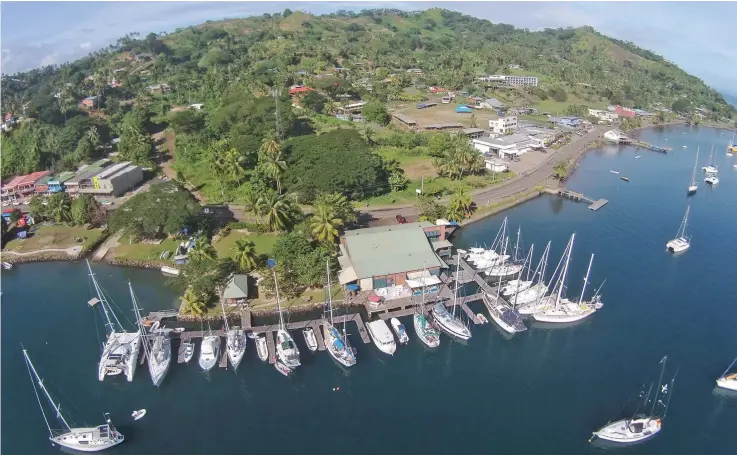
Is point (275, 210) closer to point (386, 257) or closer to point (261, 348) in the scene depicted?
point (386, 257)

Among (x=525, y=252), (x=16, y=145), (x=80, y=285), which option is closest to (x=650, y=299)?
(x=525, y=252)

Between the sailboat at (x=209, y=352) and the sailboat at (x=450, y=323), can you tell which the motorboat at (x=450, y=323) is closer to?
the sailboat at (x=450, y=323)

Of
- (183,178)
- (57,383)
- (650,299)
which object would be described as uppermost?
(183,178)

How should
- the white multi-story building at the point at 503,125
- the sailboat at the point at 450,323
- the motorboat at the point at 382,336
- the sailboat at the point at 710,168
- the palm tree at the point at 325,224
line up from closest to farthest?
the motorboat at the point at 382,336 → the sailboat at the point at 450,323 → the palm tree at the point at 325,224 → the sailboat at the point at 710,168 → the white multi-story building at the point at 503,125

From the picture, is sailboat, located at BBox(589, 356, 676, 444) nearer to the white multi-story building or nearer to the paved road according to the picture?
the paved road

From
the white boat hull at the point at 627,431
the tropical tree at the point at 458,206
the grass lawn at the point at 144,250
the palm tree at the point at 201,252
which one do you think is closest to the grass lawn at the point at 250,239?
the palm tree at the point at 201,252

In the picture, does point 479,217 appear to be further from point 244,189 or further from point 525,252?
point 244,189

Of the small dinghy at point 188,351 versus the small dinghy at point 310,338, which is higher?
the small dinghy at point 310,338
